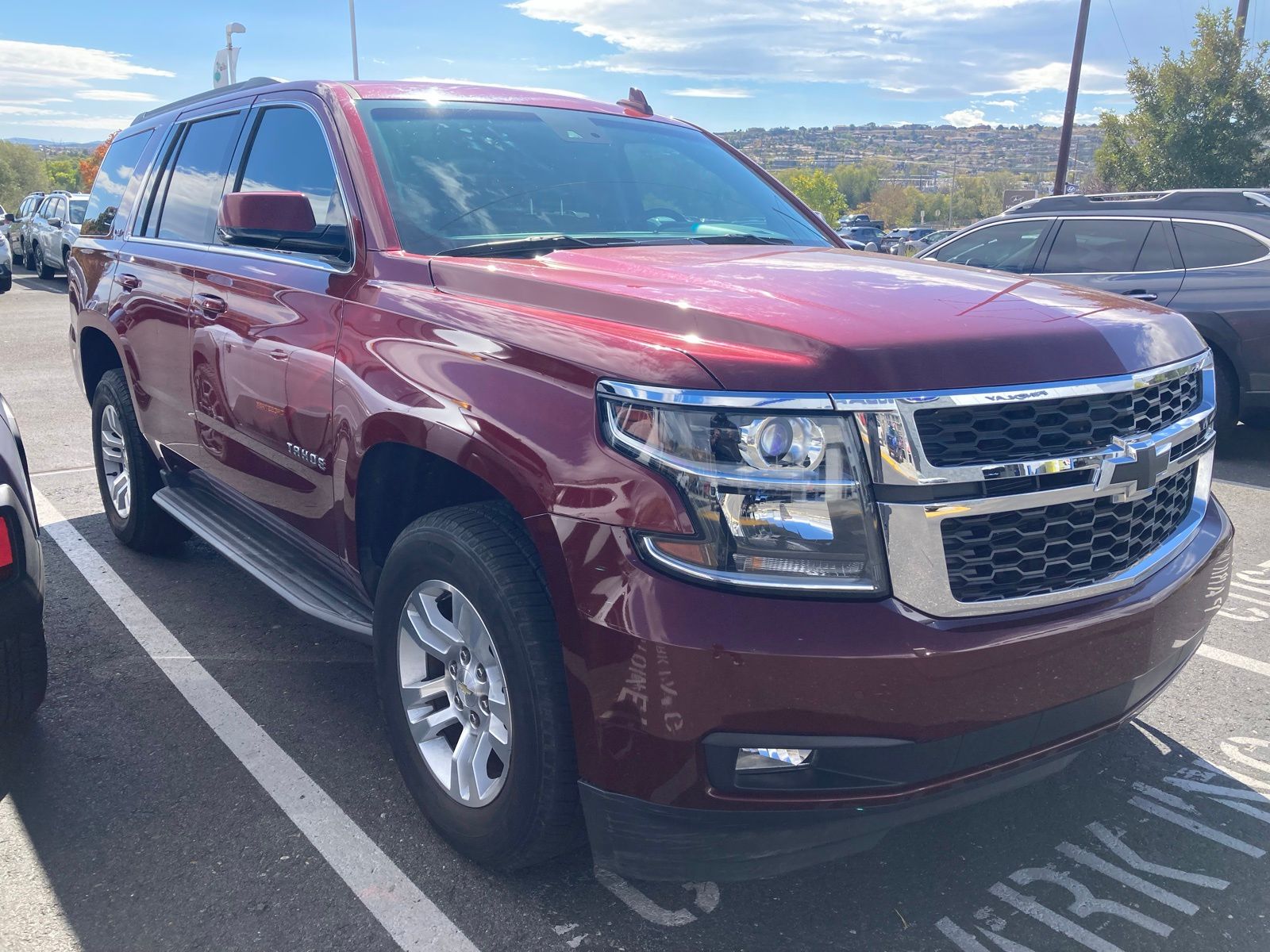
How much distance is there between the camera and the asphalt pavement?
248 cm

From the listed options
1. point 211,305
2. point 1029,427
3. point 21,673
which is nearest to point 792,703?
point 1029,427

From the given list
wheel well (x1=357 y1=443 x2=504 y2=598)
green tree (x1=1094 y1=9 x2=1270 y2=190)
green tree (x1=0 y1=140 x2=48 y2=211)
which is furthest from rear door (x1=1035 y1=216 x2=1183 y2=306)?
green tree (x1=0 y1=140 x2=48 y2=211)

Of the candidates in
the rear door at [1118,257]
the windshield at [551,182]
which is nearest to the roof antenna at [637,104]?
the windshield at [551,182]

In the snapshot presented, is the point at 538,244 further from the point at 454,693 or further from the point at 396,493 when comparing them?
the point at 454,693

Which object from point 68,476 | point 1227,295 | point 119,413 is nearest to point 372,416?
point 119,413

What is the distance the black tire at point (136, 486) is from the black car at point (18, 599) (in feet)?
5.35

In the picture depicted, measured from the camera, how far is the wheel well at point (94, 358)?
5.27 m

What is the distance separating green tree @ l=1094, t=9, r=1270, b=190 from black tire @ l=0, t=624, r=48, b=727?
24.3m

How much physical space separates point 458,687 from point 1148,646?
1.61 meters

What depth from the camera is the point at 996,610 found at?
2.13 meters

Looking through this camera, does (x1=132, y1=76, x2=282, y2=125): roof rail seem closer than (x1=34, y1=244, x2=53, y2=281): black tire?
Yes

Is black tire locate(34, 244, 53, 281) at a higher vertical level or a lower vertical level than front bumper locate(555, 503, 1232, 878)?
lower

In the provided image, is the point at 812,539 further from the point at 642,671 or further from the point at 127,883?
the point at 127,883

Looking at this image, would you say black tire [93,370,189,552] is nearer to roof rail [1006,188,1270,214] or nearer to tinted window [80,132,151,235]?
tinted window [80,132,151,235]
